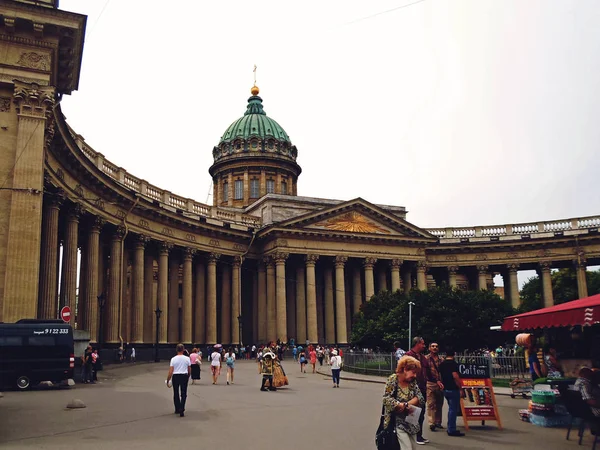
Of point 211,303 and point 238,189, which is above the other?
point 238,189

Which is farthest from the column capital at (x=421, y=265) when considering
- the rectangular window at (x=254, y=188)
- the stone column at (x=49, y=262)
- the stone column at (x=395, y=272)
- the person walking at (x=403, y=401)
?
the person walking at (x=403, y=401)

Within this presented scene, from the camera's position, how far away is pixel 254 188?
76.3m

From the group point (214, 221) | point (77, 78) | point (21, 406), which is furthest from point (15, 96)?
point (214, 221)

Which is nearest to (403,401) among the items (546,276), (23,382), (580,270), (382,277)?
(23,382)

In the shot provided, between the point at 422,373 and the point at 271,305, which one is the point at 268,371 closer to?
the point at 422,373

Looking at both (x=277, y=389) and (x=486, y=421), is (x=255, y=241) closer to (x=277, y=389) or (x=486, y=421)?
(x=277, y=389)

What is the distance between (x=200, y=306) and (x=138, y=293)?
10.5 metres

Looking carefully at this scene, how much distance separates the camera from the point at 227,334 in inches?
2240

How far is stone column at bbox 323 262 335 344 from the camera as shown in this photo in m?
59.2

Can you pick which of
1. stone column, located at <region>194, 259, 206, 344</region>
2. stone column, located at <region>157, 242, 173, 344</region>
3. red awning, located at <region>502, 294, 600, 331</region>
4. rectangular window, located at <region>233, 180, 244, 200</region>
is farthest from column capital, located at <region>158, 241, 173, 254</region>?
red awning, located at <region>502, 294, 600, 331</region>

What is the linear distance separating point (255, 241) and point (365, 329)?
787 inches

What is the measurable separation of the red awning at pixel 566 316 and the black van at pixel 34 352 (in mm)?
15192

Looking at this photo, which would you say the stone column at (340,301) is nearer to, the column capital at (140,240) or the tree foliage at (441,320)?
the tree foliage at (441,320)

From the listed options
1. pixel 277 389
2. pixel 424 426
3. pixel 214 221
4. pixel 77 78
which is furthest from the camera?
pixel 214 221
